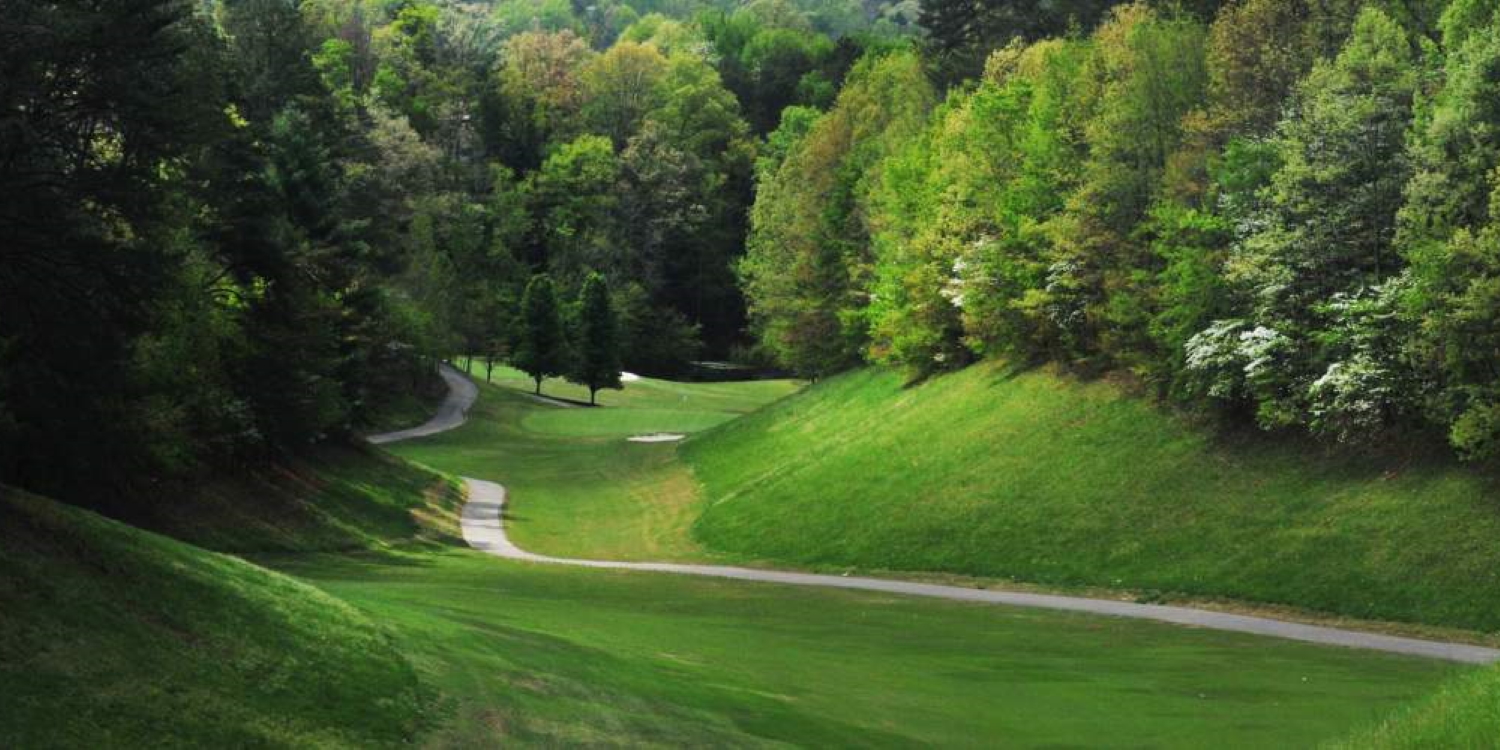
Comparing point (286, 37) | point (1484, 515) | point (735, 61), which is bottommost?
point (1484, 515)

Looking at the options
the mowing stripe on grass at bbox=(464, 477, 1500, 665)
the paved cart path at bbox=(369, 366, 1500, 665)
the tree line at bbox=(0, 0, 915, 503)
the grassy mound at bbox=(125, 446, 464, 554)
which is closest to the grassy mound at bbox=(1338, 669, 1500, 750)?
the mowing stripe on grass at bbox=(464, 477, 1500, 665)

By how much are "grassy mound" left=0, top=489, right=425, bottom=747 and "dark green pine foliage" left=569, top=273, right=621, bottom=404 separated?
3370 inches

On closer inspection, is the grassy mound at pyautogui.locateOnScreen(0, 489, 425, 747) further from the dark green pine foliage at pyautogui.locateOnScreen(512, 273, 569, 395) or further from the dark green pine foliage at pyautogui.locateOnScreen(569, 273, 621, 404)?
the dark green pine foliage at pyautogui.locateOnScreen(512, 273, 569, 395)

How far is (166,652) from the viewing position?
15797mm

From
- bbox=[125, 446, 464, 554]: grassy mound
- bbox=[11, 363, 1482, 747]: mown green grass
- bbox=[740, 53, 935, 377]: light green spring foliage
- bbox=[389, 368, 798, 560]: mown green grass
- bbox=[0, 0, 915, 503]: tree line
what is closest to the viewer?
bbox=[11, 363, 1482, 747]: mown green grass

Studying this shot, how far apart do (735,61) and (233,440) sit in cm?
12440

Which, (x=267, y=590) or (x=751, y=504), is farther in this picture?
(x=751, y=504)

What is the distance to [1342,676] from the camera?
87.4 ft

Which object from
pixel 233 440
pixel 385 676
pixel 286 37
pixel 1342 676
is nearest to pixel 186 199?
pixel 233 440

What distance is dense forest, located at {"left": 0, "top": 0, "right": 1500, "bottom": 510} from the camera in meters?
21.3

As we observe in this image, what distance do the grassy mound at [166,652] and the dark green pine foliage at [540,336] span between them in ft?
290

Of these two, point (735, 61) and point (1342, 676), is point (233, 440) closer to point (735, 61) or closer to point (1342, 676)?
point (1342, 676)

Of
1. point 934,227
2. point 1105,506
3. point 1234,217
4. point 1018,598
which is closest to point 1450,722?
point 1018,598

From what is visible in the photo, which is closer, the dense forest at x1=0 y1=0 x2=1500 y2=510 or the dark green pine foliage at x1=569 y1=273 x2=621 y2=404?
the dense forest at x1=0 y1=0 x2=1500 y2=510
